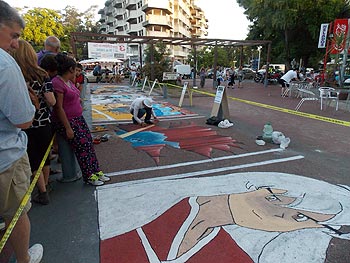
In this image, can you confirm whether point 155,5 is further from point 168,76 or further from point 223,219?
point 223,219

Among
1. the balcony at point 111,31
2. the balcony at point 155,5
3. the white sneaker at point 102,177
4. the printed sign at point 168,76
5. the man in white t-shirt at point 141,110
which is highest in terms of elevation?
the balcony at point 155,5

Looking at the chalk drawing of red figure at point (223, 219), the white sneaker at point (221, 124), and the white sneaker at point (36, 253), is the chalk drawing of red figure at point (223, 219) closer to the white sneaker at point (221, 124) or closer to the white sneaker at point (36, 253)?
the white sneaker at point (36, 253)

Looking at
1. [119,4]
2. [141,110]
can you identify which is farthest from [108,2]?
[141,110]

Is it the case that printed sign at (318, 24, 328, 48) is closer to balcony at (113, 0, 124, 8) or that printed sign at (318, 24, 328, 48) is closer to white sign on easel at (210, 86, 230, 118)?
white sign on easel at (210, 86, 230, 118)

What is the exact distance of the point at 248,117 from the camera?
28.5 feet

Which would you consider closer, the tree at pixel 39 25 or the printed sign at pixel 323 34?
the printed sign at pixel 323 34

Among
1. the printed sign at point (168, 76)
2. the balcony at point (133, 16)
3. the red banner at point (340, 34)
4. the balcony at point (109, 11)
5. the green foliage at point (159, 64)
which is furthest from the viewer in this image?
the balcony at point (109, 11)

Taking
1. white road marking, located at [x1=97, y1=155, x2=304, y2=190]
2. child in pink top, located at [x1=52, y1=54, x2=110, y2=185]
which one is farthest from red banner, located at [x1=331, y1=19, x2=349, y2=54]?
child in pink top, located at [x1=52, y1=54, x2=110, y2=185]

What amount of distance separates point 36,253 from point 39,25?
43.7 m

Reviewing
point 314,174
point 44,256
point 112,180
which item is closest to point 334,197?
point 314,174

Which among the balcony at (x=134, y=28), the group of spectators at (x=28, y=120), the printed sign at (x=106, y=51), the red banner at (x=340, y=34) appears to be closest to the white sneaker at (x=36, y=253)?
the group of spectators at (x=28, y=120)

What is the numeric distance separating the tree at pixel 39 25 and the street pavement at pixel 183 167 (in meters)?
37.4

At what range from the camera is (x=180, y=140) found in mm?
5832

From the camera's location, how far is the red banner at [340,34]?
1543cm
